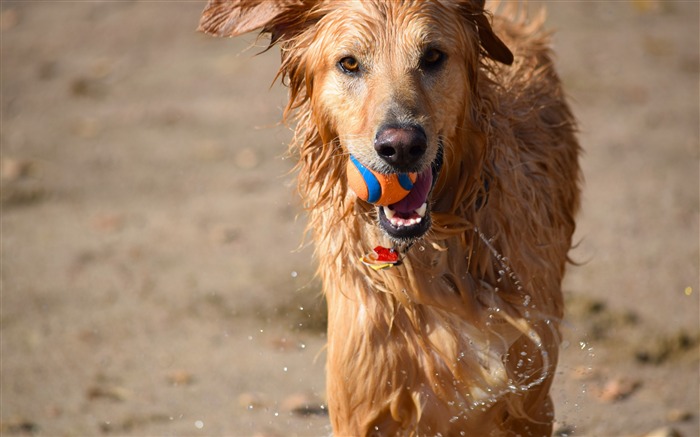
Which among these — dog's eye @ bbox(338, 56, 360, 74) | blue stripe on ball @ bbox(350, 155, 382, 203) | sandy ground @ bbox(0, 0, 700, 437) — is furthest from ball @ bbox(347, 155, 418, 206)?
sandy ground @ bbox(0, 0, 700, 437)

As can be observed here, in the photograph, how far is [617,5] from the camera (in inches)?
415

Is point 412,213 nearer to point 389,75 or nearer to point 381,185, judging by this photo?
point 381,185

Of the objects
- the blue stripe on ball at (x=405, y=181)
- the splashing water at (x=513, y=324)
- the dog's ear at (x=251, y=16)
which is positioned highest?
the dog's ear at (x=251, y=16)

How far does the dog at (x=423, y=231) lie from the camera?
338cm

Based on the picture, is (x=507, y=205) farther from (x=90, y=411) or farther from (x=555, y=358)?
(x=90, y=411)

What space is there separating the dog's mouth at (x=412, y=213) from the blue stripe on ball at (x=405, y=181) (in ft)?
0.11

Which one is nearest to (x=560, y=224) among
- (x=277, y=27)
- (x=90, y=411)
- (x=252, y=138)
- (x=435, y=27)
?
(x=435, y=27)

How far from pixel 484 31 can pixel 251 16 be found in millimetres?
892

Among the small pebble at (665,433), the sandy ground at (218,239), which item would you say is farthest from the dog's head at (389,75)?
the small pebble at (665,433)

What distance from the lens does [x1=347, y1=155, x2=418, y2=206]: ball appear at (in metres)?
3.31

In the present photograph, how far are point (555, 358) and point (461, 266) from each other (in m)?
0.57

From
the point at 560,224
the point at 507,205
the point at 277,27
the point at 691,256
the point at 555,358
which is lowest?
the point at 691,256

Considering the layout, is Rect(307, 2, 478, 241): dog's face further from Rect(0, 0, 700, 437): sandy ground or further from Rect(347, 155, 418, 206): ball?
Rect(0, 0, 700, 437): sandy ground

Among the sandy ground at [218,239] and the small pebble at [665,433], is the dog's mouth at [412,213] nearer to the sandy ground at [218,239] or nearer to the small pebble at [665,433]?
the sandy ground at [218,239]
